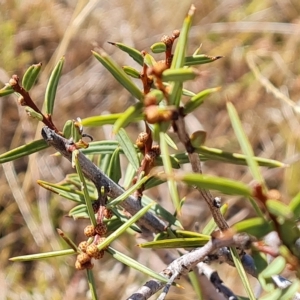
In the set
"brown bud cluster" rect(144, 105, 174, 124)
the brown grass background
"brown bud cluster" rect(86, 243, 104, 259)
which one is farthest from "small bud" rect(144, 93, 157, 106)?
the brown grass background

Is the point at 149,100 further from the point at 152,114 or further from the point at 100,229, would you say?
the point at 100,229

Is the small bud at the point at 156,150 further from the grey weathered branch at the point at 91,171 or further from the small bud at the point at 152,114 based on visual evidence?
the small bud at the point at 152,114

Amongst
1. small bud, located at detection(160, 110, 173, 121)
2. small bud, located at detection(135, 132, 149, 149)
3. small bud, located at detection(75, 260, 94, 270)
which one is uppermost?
small bud, located at detection(160, 110, 173, 121)

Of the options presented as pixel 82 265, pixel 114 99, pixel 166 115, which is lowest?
pixel 114 99

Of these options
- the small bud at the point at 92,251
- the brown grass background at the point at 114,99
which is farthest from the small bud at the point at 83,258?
the brown grass background at the point at 114,99

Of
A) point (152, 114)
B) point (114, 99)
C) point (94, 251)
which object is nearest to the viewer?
point (152, 114)

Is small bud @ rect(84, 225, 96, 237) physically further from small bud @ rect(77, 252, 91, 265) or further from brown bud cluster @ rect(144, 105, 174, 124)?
brown bud cluster @ rect(144, 105, 174, 124)

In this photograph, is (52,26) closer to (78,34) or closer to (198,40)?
(78,34)

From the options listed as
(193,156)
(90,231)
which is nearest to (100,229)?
(90,231)

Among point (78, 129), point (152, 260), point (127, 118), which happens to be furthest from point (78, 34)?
point (127, 118)
